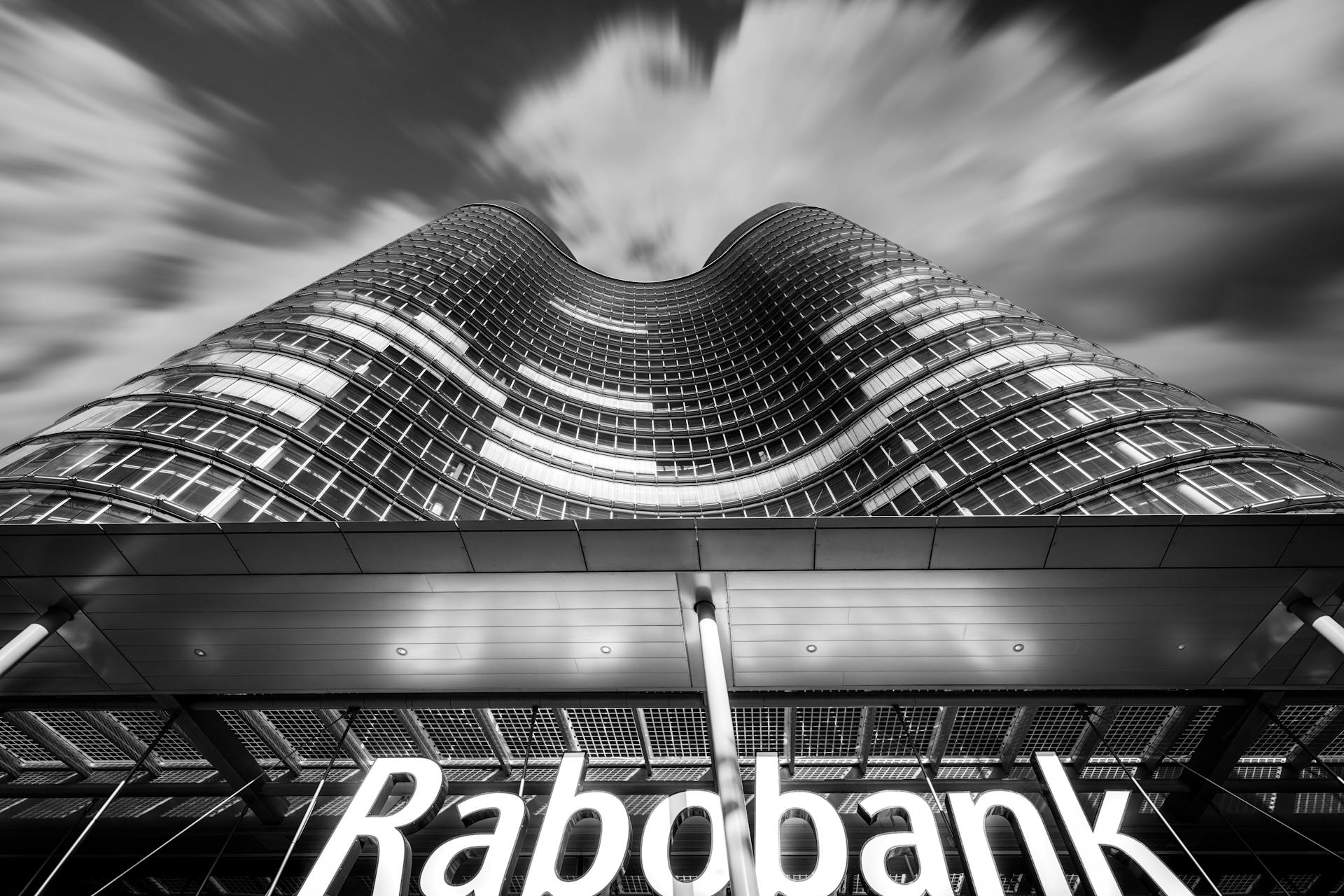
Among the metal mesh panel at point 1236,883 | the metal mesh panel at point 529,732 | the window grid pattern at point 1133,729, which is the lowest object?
the metal mesh panel at point 1236,883

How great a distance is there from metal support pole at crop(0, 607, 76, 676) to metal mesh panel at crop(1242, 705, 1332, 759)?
93.3 feet

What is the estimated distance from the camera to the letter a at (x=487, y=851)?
1017 centimetres

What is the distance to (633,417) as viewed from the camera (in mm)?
49531

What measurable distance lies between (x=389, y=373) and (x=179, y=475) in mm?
13364

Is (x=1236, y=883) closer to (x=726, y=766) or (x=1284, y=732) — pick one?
(x=1284, y=732)

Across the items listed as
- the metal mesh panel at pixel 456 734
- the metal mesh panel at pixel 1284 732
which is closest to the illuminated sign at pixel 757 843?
the metal mesh panel at pixel 456 734

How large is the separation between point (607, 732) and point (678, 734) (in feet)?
6.44

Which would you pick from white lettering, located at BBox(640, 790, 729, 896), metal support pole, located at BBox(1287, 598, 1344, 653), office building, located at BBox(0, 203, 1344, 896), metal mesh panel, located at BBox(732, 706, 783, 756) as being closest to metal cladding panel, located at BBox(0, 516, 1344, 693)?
office building, located at BBox(0, 203, 1344, 896)

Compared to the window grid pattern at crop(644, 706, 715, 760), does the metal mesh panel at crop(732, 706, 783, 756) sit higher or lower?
higher

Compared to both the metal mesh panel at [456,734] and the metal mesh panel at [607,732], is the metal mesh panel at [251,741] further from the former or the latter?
the metal mesh panel at [607,732]

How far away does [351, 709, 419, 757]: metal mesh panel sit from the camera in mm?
16984

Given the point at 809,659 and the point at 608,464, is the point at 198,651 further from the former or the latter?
the point at 608,464

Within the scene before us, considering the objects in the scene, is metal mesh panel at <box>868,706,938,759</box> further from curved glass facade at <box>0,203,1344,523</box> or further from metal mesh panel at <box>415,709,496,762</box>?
curved glass facade at <box>0,203,1344,523</box>

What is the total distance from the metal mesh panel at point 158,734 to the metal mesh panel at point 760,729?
15008mm
